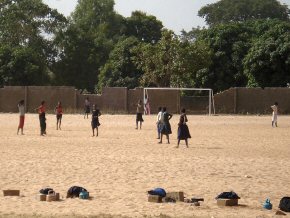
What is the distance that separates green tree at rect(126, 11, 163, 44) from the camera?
3354 inches

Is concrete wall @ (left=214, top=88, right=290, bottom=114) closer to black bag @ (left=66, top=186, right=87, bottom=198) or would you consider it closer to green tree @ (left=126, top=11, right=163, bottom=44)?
green tree @ (left=126, top=11, right=163, bottom=44)

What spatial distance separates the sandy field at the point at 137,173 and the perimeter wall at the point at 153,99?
2650 centimetres

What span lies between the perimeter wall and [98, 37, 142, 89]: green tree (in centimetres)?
1285

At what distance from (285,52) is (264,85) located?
3.92 m

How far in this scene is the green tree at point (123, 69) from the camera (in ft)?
227

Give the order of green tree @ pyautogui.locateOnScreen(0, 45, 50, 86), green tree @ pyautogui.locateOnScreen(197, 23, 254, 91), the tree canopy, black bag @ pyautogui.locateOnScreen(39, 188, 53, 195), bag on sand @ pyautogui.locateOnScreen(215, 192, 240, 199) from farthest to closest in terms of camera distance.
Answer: green tree @ pyautogui.locateOnScreen(0, 45, 50, 86)
green tree @ pyautogui.locateOnScreen(197, 23, 254, 91)
the tree canopy
black bag @ pyautogui.locateOnScreen(39, 188, 53, 195)
bag on sand @ pyautogui.locateOnScreen(215, 192, 240, 199)

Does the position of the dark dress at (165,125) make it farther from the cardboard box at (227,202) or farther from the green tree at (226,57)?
the green tree at (226,57)

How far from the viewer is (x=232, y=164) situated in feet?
59.4

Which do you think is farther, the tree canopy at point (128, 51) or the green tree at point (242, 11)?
the green tree at point (242, 11)

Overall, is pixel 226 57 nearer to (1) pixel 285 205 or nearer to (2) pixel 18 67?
(2) pixel 18 67

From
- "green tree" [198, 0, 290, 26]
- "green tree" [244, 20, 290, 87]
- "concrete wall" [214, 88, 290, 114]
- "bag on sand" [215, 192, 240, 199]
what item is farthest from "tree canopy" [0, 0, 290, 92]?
"bag on sand" [215, 192, 240, 199]

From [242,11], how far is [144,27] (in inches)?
1070

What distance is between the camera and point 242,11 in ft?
350

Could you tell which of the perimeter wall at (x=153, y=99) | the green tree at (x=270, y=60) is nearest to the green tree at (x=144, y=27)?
the green tree at (x=270, y=60)
